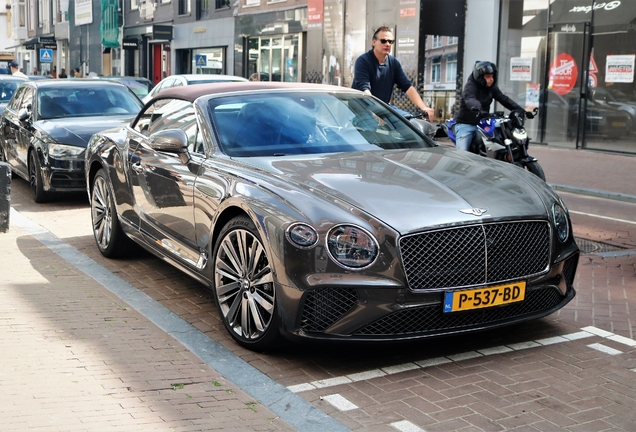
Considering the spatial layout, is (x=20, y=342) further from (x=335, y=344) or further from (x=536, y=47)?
(x=536, y=47)

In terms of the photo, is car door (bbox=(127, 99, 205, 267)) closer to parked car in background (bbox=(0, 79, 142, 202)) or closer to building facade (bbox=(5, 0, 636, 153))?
parked car in background (bbox=(0, 79, 142, 202))

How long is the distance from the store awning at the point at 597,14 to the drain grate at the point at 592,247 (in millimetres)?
10633

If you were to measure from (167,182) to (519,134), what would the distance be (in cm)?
516

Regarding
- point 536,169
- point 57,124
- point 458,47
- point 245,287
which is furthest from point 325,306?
point 458,47

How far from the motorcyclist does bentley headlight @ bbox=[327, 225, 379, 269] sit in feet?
18.3

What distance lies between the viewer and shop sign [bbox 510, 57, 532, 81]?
20.6 m

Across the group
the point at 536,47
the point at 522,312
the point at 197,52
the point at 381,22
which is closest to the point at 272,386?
the point at 522,312

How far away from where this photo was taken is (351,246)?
4.48m

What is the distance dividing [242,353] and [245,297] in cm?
32

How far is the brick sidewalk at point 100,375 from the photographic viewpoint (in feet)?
13.0

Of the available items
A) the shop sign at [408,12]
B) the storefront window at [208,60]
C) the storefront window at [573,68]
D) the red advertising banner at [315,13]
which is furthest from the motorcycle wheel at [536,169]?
the storefront window at [208,60]

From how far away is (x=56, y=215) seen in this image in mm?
10062

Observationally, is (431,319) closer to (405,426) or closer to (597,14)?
(405,426)

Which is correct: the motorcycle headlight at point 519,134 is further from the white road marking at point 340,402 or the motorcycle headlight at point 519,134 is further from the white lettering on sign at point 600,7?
the white lettering on sign at point 600,7
